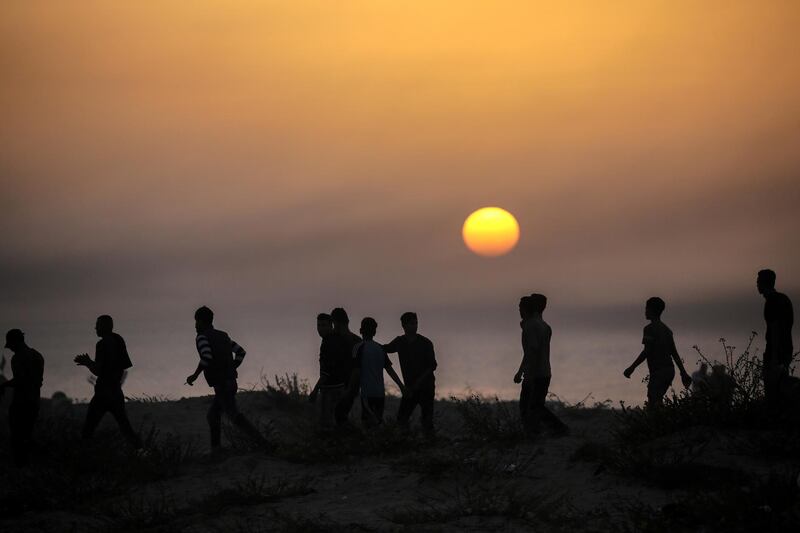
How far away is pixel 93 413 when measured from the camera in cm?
1527

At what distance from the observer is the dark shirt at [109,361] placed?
15289mm

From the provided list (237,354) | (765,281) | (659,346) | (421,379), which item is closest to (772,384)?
(765,281)

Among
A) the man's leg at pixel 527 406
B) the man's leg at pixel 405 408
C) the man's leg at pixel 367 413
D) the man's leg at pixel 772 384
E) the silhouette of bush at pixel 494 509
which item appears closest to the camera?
the silhouette of bush at pixel 494 509

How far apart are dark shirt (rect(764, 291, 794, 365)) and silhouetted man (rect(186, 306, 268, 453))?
6.97 meters

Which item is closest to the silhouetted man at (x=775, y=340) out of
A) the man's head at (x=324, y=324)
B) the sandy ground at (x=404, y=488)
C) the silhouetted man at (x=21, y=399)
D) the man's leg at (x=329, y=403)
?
the sandy ground at (x=404, y=488)

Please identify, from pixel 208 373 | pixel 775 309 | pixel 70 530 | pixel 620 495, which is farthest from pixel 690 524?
pixel 208 373

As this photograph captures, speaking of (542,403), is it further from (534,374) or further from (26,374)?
(26,374)

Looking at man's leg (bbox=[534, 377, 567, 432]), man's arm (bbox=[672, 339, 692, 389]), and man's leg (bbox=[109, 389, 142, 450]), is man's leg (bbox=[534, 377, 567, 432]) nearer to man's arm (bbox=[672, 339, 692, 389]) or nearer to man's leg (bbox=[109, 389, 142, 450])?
man's arm (bbox=[672, 339, 692, 389])

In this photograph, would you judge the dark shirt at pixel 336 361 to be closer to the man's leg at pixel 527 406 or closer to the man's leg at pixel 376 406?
the man's leg at pixel 376 406

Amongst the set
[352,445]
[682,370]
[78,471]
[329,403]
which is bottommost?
[78,471]

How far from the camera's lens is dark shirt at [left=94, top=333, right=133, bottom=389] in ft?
50.2

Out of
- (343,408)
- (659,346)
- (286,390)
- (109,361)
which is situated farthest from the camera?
(286,390)

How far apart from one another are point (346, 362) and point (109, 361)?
3519 mm

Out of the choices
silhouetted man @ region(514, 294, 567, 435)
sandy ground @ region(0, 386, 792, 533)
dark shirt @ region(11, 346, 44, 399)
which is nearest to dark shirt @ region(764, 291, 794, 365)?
sandy ground @ region(0, 386, 792, 533)
